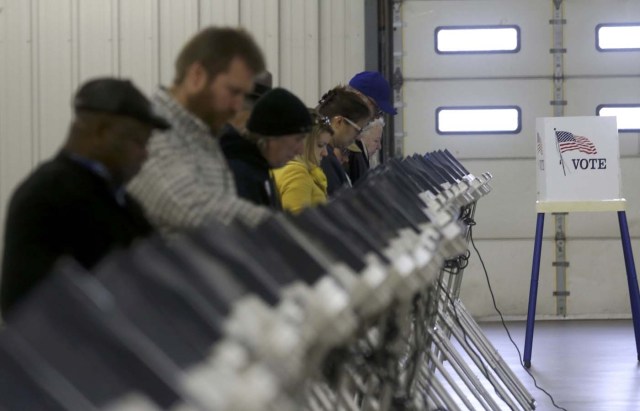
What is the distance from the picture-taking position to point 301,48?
1151 cm

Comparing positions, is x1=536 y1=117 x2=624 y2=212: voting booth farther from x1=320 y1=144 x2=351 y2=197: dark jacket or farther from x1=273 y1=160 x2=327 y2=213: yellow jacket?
x1=273 y1=160 x2=327 y2=213: yellow jacket

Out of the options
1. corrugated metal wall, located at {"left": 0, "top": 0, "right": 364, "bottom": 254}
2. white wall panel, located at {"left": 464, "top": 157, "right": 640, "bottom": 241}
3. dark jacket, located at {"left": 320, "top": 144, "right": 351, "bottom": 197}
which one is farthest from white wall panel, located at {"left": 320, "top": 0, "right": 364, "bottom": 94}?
dark jacket, located at {"left": 320, "top": 144, "right": 351, "bottom": 197}

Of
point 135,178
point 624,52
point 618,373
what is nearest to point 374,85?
point 618,373

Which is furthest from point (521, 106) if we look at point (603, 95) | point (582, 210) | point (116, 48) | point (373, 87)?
point (373, 87)

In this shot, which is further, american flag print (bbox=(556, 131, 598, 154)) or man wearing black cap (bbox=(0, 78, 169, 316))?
american flag print (bbox=(556, 131, 598, 154))

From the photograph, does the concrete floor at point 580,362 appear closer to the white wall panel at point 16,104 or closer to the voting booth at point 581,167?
the voting booth at point 581,167

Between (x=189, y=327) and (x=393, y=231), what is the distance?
1.45m

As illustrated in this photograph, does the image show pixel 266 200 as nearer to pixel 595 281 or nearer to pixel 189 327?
pixel 189 327

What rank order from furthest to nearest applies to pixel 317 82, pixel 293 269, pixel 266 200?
1. pixel 317 82
2. pixel 266 200
3. pixel 293 269

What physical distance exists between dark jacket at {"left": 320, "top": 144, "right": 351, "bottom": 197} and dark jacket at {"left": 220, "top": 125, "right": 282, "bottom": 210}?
2014mm

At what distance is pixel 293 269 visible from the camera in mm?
2369

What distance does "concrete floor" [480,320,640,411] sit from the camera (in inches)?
301

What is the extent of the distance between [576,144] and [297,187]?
398cm

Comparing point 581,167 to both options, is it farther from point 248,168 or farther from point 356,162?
point 248,168
